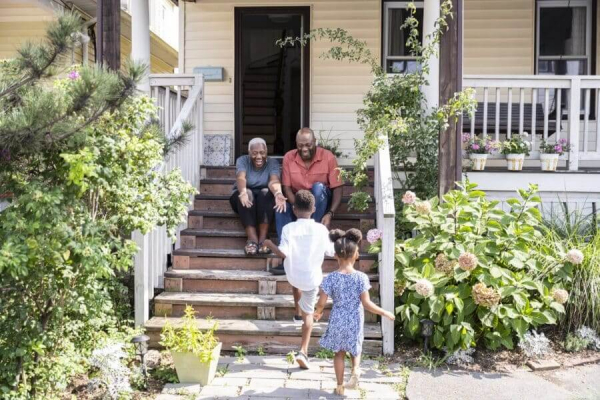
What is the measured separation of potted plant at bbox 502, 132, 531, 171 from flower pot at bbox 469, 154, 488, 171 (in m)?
0.27

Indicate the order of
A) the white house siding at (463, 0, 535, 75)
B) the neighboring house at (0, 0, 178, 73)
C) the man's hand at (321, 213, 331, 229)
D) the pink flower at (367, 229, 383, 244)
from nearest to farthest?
the pink flower at (367, 229, 383, 244) → the man's hand at (321, 213, 331, 229) → the white house siding at (463, 0, 535, 75) → the neighboring house at (0, 0, 178, 73)

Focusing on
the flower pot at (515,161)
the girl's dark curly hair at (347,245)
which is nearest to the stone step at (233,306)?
the girl's dark curly hair at (347,245)

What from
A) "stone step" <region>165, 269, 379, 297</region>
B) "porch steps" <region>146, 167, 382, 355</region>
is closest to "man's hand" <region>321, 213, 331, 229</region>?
"porch steps" <region>146, 167, 382, 355</region>

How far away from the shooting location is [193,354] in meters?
4.77

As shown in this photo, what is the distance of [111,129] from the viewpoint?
449 cm

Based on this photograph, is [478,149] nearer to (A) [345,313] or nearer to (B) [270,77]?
(A) [345,313]

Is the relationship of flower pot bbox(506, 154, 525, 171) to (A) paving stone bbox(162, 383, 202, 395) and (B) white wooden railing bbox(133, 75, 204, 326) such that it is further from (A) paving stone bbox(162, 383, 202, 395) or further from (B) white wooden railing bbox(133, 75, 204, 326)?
(A) paving stone bbox(162, 383, 202, 395)

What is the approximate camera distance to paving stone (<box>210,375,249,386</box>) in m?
4.83

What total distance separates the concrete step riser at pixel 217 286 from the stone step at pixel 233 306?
0.13m

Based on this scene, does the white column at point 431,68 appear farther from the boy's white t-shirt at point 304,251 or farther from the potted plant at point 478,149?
the boy's white t-shirt at point 304,251

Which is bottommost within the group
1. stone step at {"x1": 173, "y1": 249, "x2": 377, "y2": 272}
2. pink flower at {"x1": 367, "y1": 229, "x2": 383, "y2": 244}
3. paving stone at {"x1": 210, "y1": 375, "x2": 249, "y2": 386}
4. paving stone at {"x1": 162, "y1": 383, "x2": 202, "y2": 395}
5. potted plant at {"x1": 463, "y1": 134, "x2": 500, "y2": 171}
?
paving stone at {"x1": 162, "y1": 383, "x2": 202, "y2": 395}

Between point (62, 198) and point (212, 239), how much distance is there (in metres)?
2.95

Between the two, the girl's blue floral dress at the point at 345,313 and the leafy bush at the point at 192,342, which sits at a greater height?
the girl's blue floral dress at the point at 345,313

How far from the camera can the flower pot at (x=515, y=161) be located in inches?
292
